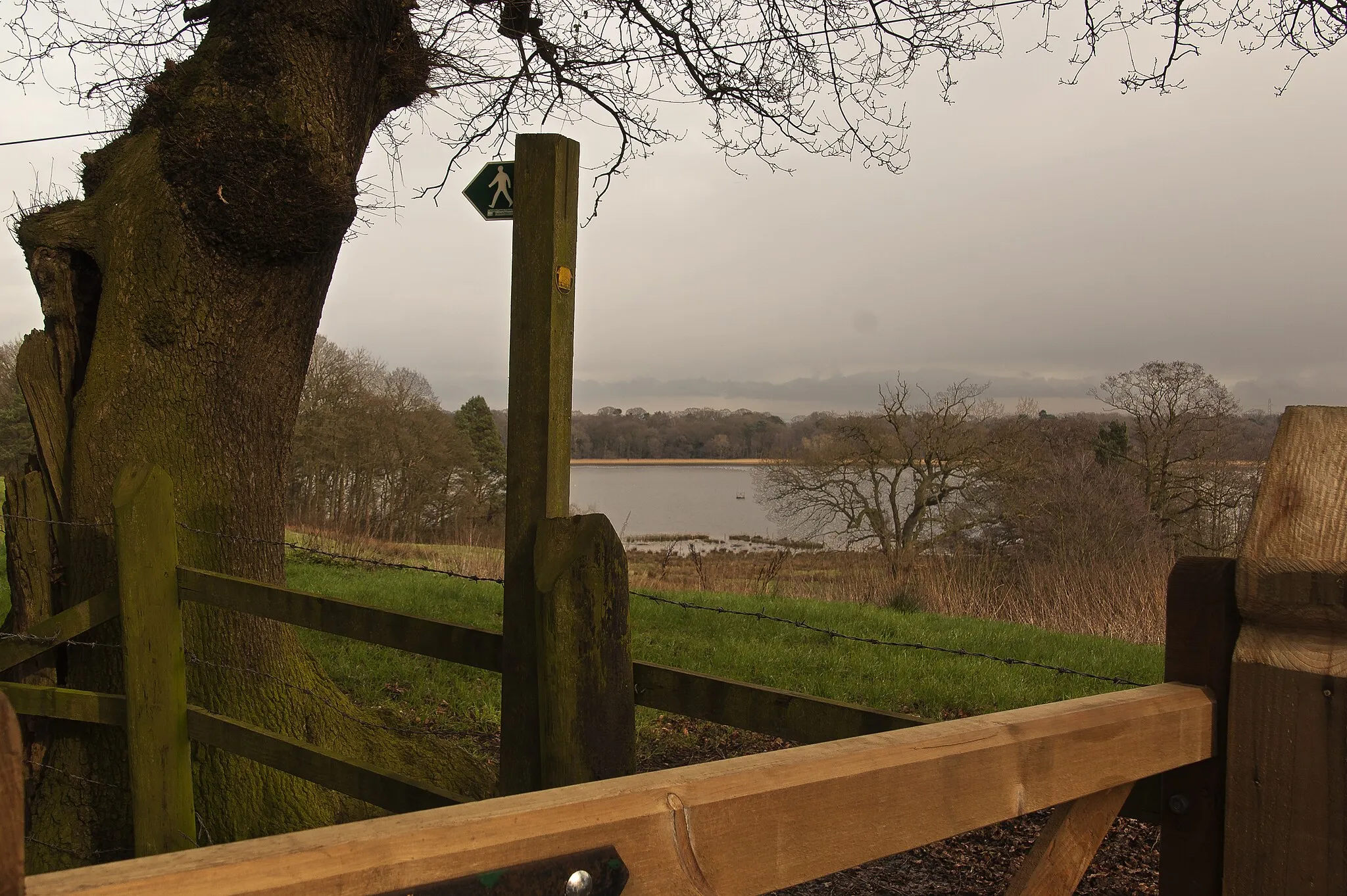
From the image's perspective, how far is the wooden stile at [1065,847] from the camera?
1.34m

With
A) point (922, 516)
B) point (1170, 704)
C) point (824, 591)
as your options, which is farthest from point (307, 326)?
point (922, 516)

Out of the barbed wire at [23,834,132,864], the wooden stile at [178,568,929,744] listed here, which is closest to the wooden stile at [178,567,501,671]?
the wooden stile at [178,568,929,744]

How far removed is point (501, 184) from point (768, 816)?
207cm

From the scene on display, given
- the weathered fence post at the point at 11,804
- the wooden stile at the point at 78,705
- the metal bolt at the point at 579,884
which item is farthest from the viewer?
the wooden stile at the point at 78,705

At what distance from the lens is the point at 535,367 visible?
2398 millimetres

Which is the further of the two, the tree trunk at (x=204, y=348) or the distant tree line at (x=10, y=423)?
the distant tree line at (x=10, y=423)

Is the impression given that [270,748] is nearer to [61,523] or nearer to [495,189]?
[61,523]

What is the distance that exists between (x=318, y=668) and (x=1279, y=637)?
4.56 metres

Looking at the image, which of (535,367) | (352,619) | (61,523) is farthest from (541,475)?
(61,523)

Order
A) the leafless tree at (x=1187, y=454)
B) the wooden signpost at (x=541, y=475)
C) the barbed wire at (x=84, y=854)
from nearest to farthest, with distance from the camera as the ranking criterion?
the wooden signpost at (x=541, y=475) < the barbed wire at (x=84, y=854) < the leafless tree at (x=1187, y=454)

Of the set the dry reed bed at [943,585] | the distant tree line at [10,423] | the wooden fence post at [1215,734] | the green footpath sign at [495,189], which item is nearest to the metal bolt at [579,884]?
the wooden fence post at [1215,734]

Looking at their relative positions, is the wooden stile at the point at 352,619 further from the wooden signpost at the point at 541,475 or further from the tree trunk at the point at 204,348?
the tree trunk at the point at 204,348

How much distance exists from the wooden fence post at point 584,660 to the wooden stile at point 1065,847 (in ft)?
3.14

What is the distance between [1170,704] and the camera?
140 cm
